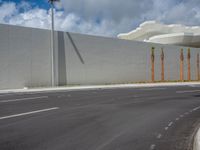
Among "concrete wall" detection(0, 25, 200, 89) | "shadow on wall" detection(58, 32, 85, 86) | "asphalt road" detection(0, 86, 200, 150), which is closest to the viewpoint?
"asphalt road" detection(0, 86, 200, 150)

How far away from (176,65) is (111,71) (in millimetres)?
14496

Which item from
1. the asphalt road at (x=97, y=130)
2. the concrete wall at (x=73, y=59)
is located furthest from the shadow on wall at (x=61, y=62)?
the asphalt road at (x=97, y=130)

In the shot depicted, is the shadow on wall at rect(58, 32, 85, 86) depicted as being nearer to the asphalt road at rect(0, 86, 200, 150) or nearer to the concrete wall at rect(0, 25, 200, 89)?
the concrete wall at rect(0, 25, 200, 89)

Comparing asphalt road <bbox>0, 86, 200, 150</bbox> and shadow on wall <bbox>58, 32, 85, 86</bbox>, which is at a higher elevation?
shadow on wall <bbox>58, 32, 85, 86</bbox>

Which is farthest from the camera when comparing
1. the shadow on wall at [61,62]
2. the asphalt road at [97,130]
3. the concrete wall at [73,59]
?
the shadow on wall at [61,62]

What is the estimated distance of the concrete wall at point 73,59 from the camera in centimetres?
2642

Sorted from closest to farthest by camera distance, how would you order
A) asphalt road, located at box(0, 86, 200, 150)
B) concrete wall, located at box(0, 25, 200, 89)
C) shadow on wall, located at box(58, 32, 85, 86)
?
1. asphalt road, located at box(0, 86, 200, 150)
2. concrete wall, located at box(0, 25, 200, 89)
3. shadow on wall, located at box(58, 32, 85, 86)

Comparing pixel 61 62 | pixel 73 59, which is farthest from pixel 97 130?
pixel 73 59

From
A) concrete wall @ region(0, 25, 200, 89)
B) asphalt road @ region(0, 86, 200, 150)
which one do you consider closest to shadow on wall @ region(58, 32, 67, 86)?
concrete wall @ region(0, 25, 200, 89)

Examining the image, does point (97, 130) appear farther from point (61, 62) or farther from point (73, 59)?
point (73, 59)

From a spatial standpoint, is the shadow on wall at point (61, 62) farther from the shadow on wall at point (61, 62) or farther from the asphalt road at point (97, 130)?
the asphalt road at point (97, 130)

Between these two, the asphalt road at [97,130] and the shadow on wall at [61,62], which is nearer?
the asphalt road at [97,130]

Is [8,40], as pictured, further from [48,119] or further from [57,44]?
[48,119]

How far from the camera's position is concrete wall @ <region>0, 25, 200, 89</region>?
26.4 meters
